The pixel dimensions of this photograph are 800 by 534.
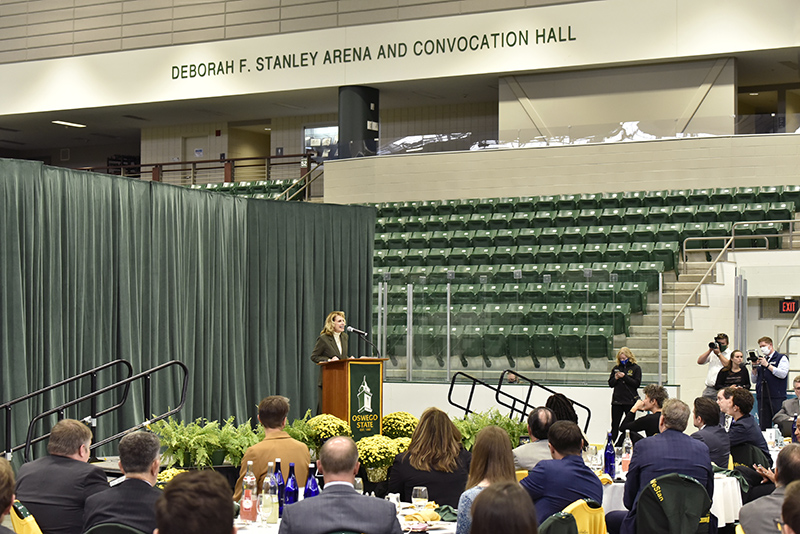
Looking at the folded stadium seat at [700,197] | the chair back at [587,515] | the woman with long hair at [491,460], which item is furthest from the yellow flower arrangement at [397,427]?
the folded stadium seat at [700,197]

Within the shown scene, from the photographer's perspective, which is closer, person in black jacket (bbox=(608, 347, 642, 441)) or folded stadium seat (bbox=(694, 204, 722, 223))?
person in black jacket (bbox=(608, 347, 642, 441))

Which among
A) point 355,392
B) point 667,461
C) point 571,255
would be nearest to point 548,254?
point 571,255

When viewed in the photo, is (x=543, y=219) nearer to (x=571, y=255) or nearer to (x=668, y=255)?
(x=571, y=255)

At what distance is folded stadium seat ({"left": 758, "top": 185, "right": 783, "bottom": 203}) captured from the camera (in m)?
15.7

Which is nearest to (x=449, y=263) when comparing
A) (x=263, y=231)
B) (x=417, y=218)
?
(x=417, y=218)

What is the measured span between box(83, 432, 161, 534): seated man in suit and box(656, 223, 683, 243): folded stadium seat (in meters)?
12.5

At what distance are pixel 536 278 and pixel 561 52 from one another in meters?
7.43

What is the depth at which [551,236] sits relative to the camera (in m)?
16.2

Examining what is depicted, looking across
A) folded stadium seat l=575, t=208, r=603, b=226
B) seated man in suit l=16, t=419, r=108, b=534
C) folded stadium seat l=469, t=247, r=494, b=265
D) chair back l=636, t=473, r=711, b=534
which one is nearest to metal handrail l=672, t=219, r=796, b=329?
folded stadium seat l=575, t=208, r=603, b=226

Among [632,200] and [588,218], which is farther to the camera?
[632,200]

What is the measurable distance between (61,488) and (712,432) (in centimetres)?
421

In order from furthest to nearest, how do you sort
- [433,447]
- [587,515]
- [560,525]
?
[433,447] → [587,515] → [560,525]

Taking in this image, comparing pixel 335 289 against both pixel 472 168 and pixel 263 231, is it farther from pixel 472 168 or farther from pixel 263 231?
pixel 472 168

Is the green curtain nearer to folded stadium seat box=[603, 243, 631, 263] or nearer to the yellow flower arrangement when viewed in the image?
the yellow flower arrangement
